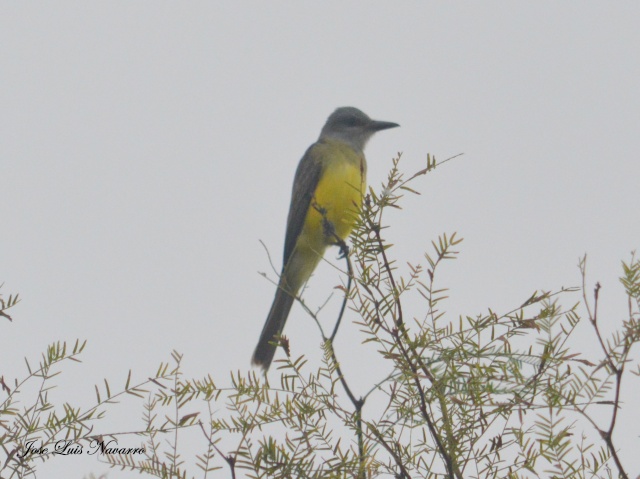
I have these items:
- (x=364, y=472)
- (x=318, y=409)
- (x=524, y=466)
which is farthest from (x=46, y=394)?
(x=524, y=466)

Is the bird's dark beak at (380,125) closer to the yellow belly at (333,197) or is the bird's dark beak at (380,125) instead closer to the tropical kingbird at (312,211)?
the tropical kingbird at (312,211)

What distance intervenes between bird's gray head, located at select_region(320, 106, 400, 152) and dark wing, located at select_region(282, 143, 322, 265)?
0.87m

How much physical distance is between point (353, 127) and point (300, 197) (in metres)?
1.51

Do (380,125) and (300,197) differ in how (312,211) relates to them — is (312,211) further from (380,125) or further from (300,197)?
(380,125)

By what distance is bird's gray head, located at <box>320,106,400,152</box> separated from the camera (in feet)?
23.2

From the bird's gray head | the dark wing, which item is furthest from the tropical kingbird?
the bird's gray head

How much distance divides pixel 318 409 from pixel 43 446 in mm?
640

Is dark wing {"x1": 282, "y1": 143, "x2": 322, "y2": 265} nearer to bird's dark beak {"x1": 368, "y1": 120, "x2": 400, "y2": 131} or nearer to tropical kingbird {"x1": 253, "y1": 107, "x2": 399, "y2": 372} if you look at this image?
tropical kingbird {"x1": 253, "y1": 107, "x2": 399, "y2": 372}

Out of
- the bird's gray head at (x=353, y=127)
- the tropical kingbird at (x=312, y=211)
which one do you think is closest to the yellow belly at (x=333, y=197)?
the tropical kingbird at (x=312, y=211)

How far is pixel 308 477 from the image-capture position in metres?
1.75

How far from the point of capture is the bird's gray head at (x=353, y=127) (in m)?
7.09

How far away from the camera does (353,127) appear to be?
721 centimetres

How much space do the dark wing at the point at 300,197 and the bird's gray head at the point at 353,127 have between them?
2.85ft

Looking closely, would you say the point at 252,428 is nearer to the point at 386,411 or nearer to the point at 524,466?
the point at 386,411
